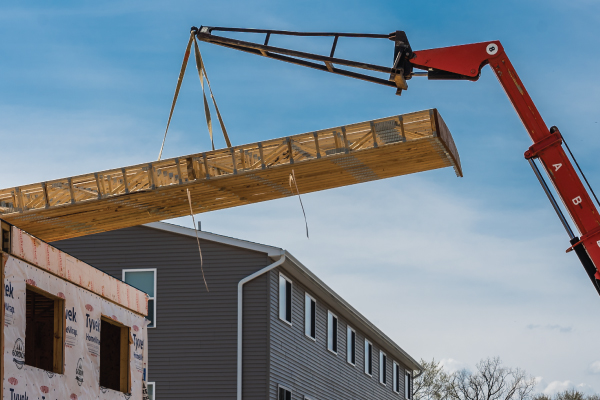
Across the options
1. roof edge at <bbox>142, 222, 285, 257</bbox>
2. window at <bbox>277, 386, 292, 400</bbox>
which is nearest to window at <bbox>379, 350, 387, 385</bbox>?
window at <bbox>277, 386, 292, 400</bbox>

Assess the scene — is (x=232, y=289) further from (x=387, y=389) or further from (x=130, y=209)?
(x=387, y=389)

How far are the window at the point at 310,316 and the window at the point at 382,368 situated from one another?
10168 millimetres

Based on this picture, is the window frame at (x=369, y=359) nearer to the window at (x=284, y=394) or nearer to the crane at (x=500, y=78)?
the window at (x=284, y=394)

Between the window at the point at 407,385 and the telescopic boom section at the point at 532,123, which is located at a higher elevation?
the window at the point at 407,385

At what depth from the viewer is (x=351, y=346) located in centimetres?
3180

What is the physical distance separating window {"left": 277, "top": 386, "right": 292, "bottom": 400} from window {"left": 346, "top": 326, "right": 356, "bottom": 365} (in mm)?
7101

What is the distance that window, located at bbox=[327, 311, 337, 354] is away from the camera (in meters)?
28.8

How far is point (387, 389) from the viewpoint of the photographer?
37.6m

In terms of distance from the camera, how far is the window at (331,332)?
94.6 feet

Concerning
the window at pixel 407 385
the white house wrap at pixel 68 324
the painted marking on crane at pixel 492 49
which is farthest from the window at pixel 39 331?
the window at pixel 407 385

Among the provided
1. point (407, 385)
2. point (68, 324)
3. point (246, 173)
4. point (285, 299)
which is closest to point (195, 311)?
point (285, 299)

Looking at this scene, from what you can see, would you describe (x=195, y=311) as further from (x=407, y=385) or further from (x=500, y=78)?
(x=407, y=385)

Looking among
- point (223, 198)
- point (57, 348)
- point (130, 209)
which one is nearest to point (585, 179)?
point (223, 198)

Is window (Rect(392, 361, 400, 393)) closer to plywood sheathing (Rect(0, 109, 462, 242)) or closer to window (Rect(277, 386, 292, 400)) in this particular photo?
window (Rect(277, 386, 292, 400))
